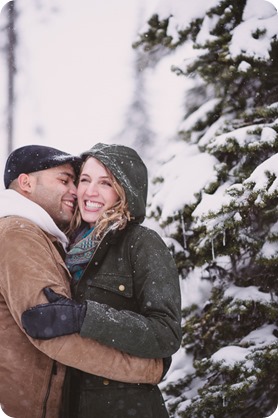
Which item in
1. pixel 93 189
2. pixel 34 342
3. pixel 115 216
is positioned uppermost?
pixel 93 189

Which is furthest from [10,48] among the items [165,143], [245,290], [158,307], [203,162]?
[158,307]

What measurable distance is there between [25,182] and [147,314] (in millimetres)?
1126

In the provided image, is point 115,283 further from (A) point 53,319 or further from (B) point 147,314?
(A) point 53,319

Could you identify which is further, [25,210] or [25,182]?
[25,182]

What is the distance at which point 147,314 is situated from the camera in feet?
7.11

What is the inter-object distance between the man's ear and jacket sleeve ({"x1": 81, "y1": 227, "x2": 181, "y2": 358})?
0.77 meters

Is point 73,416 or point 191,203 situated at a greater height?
point 191,203

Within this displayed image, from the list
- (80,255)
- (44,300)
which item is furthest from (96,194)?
(44,300)

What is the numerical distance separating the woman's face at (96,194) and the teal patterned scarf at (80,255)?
5.0 inches

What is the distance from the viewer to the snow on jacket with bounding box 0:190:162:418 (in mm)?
1990

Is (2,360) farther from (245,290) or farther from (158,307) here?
(245,290)

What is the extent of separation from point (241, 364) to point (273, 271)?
0.89m

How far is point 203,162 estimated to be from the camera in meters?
4.28

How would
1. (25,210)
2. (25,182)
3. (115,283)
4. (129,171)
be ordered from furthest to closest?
(25,182), (129,171), (25,210), (115,283)
